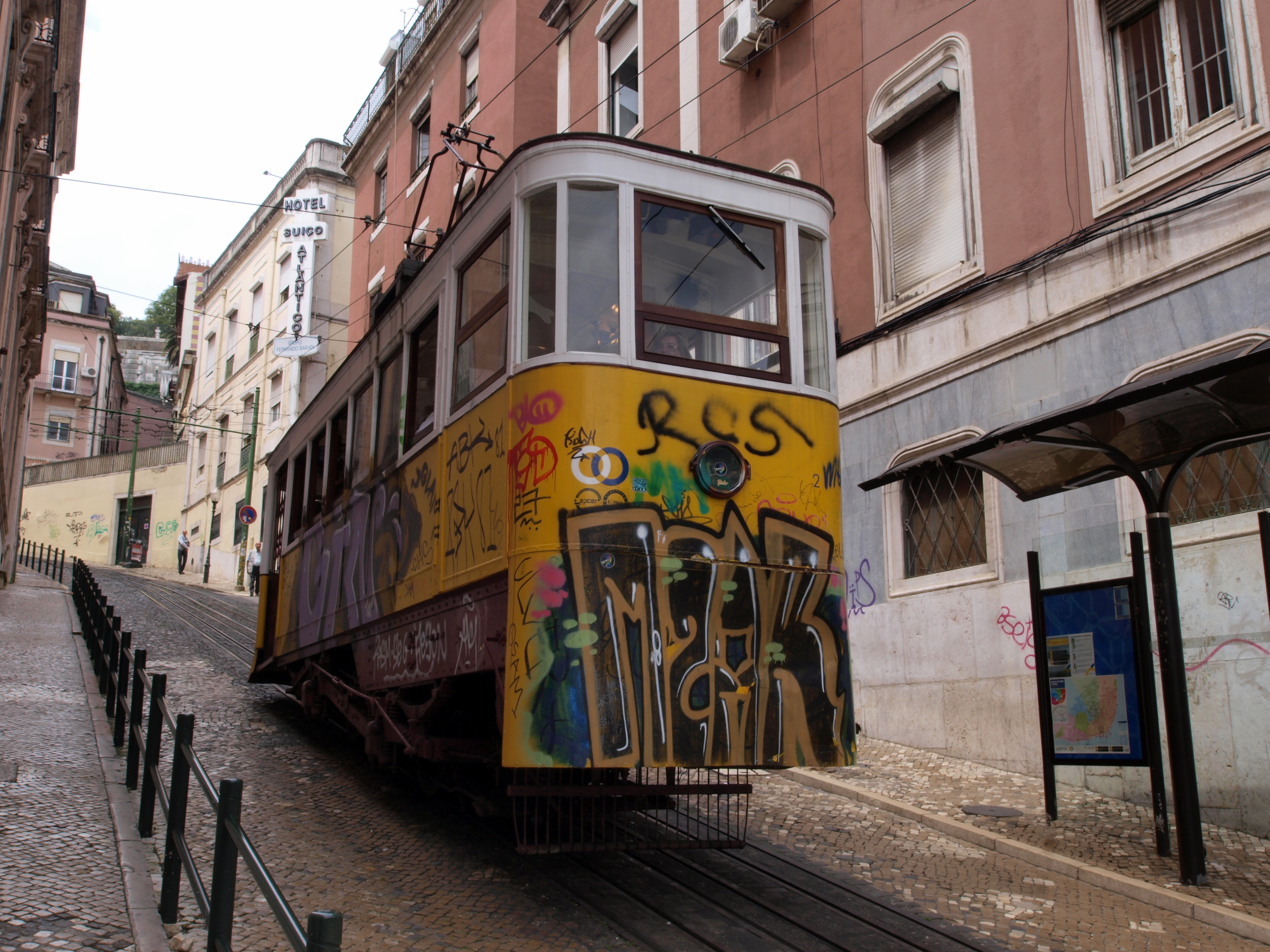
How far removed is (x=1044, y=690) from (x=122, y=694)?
649cm

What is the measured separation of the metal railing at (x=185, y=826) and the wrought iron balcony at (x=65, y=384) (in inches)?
1937

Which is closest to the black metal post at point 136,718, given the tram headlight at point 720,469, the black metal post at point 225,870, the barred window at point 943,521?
the black metal post at point 225,870

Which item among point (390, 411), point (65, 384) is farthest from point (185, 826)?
point (65, 384)

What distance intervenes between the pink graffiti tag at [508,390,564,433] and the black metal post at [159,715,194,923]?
2027 millimetres

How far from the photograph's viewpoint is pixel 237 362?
37.3 metres

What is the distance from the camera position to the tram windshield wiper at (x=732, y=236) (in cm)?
574

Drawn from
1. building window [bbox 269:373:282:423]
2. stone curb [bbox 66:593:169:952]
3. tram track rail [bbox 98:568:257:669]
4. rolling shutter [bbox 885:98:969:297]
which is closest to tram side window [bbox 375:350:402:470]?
stone curb [bbox 66:593:169:952]

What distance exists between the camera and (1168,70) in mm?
8445

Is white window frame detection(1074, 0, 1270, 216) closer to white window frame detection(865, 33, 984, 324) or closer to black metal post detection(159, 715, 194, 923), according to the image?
white window frame detection(865, 33, 984, 324)

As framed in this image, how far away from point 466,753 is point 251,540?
2645 cm

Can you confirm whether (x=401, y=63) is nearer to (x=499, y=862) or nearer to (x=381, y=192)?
(x=381, y=192)

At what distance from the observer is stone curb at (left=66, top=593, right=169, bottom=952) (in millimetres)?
4402

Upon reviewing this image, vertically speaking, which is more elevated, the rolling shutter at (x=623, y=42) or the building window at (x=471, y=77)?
the building window at (x=471, y=77)

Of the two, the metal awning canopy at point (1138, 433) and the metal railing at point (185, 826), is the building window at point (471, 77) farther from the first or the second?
the metal awning canopy at point (1138, 433)
